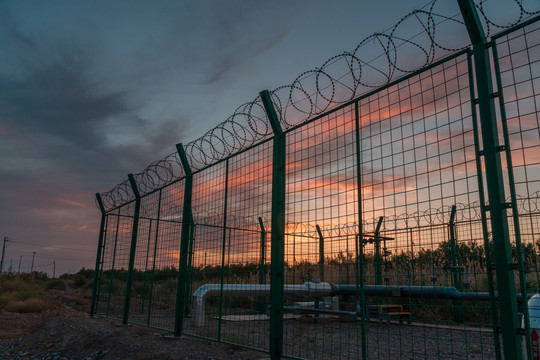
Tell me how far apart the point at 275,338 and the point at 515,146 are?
12.4ft

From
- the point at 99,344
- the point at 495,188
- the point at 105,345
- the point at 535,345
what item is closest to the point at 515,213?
the point at 495,188

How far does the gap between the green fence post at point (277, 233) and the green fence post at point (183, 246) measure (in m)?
2.89

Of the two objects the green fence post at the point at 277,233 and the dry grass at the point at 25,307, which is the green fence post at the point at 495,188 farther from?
the dry grass at the point at 25,307

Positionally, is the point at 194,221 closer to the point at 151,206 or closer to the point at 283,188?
the point at 151,206

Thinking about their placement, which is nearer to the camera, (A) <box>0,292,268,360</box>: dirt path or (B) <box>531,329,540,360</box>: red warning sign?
(B) <box>531,329,540,360</box>: red warning sign

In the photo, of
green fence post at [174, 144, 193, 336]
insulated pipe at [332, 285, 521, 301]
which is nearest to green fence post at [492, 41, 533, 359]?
insulated pipe at [332, 285, 521, 301]

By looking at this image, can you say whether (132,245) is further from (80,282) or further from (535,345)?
(80,282)

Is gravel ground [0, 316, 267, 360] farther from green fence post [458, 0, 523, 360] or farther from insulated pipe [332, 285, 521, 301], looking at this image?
green fence post [458, 0, 523, 360]

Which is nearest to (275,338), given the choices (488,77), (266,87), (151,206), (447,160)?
(447,160)

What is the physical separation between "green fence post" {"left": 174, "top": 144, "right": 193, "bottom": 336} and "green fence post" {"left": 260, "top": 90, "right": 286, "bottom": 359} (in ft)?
9.48

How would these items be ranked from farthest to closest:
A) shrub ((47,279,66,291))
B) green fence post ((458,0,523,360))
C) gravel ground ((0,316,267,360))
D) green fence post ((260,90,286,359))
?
shrub ((47,279,66,291))
gravel ground ((0,316,267,360))
green fence post ((260,90,286,359))
green fence post ((458,0,523,360))

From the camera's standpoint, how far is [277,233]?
5.80 meters

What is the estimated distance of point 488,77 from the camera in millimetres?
3707

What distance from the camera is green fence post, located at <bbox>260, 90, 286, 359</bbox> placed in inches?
215
